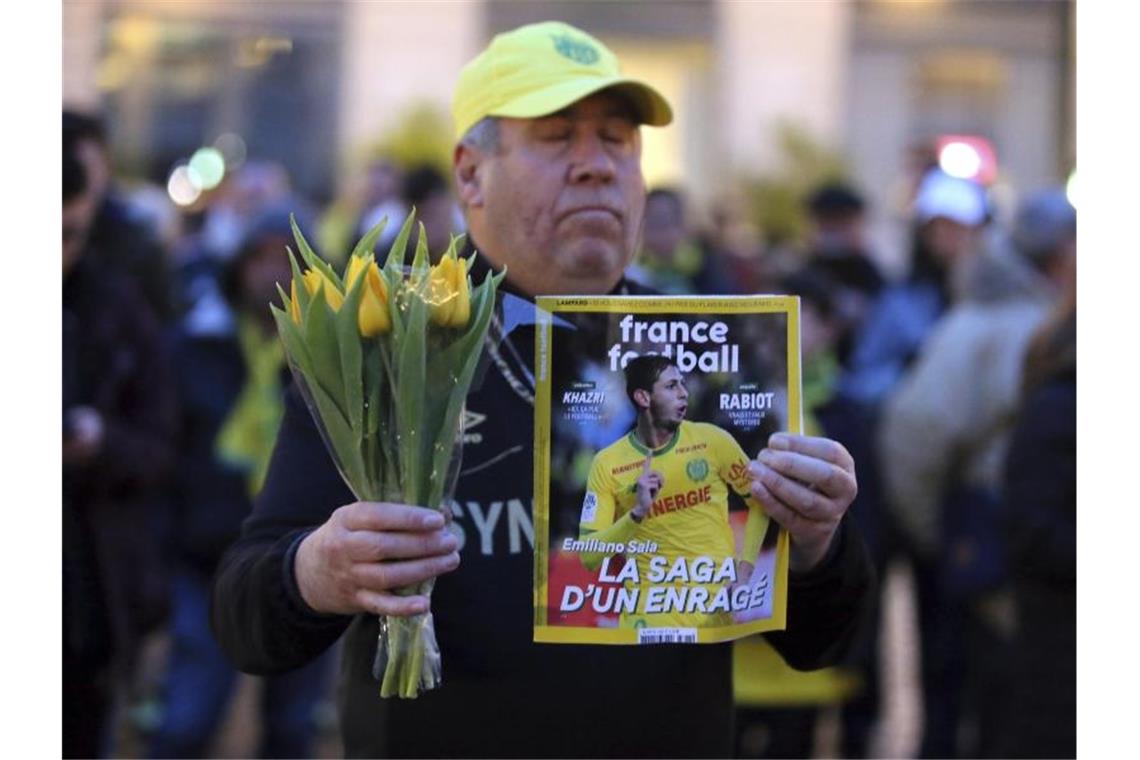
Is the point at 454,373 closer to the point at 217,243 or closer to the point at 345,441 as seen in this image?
the point at 345,441

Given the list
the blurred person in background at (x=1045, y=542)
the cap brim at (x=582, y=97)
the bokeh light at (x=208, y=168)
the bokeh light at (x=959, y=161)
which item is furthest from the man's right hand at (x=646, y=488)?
the bokeh light at (x=208, y=168)

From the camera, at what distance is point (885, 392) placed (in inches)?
280

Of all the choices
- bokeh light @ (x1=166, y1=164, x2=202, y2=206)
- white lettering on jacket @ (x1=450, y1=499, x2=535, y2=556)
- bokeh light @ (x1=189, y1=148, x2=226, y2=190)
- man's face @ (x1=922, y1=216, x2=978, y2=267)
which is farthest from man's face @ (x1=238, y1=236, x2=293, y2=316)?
bokeh light @ (x1=166, y1=164, x2=202, y2=206)

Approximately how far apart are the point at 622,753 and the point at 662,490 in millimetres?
539

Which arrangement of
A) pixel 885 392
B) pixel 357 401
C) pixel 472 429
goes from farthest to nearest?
1. pixel 885 392
2. pixel 472 429
3. pixel 357 401

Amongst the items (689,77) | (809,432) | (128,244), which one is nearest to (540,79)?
(809,432)

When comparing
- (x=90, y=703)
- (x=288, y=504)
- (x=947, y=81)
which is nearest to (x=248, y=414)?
(x=90, y=703)

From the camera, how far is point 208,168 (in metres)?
13.2

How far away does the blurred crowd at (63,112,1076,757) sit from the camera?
14.4 feet

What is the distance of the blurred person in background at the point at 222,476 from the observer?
589cm

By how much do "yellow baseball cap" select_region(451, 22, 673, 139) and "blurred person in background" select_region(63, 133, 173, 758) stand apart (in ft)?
5.79
